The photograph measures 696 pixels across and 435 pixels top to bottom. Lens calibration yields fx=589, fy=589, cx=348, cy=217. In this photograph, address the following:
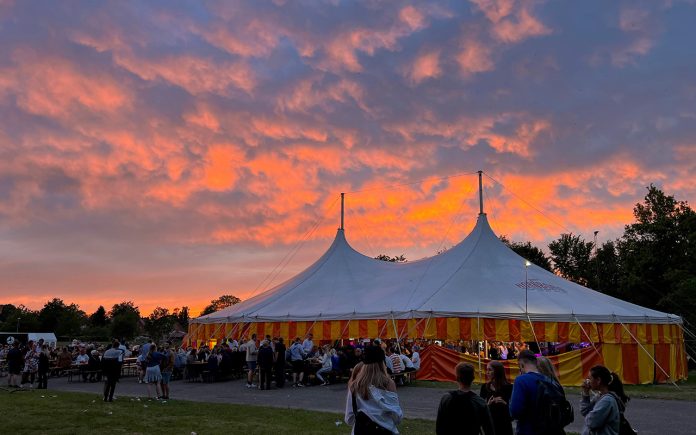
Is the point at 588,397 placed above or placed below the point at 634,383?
above

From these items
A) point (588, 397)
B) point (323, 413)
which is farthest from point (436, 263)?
point (588, 397)

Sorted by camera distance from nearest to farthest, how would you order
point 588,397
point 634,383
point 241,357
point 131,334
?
point 588,397, point 634,383, point 241,357, point 131,334

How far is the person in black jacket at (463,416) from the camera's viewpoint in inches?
162

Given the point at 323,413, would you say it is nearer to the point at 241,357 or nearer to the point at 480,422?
the point at 480,422

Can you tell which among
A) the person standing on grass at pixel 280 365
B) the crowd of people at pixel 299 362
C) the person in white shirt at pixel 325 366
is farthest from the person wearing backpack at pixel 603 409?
the person in white shirt at pixel 325 366

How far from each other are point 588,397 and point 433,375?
1343 cm

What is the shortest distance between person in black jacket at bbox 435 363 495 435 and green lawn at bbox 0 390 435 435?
17.6 feet

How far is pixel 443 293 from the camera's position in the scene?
20047 mm

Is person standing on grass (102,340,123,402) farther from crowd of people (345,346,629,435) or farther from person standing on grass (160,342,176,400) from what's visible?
crowd of people (345,346,629,435)

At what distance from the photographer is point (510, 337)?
18453mm

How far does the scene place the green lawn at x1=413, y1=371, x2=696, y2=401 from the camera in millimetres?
14685

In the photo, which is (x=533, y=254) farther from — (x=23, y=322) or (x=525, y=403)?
(x=23, y=322)

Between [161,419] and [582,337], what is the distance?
13177 millimetres

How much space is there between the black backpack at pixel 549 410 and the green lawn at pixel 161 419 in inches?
192
